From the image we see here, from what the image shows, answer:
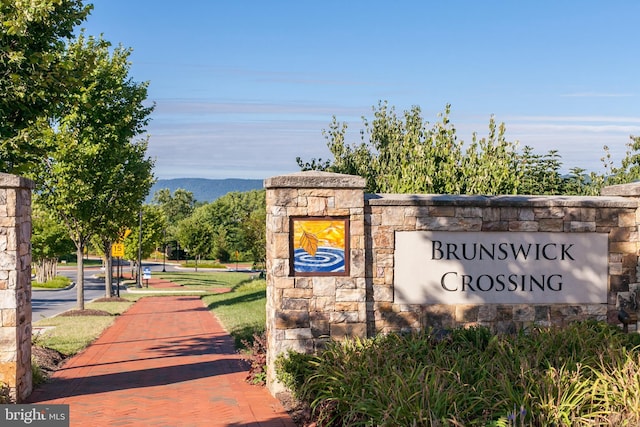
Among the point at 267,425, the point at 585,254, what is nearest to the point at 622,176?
the point at 585,254

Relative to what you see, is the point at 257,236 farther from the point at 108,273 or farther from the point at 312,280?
the point at 312,280

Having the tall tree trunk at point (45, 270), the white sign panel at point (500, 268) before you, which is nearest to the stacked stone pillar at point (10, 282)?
the white sign panel at point (500, 268)

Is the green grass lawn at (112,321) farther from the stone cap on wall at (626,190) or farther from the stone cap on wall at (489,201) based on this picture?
the stone cap on wall at (626,190)

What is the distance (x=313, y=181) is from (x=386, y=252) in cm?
159

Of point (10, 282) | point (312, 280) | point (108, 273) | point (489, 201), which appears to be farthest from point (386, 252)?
point (108, 273)

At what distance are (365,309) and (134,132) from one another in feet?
55.5

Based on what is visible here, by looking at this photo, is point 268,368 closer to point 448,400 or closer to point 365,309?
point 365,309

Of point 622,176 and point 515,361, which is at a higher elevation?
point 622,176

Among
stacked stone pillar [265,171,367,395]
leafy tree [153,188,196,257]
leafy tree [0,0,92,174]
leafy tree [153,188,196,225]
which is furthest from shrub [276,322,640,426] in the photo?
leafy tree [153,188,196,225]

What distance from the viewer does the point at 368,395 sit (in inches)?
298

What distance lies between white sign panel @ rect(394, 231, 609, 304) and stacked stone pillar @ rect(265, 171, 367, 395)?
72 cm

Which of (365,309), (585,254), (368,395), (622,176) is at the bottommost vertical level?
(368,395)

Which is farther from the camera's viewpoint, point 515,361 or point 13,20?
point 13,20

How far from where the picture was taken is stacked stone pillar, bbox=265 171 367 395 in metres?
10.1
